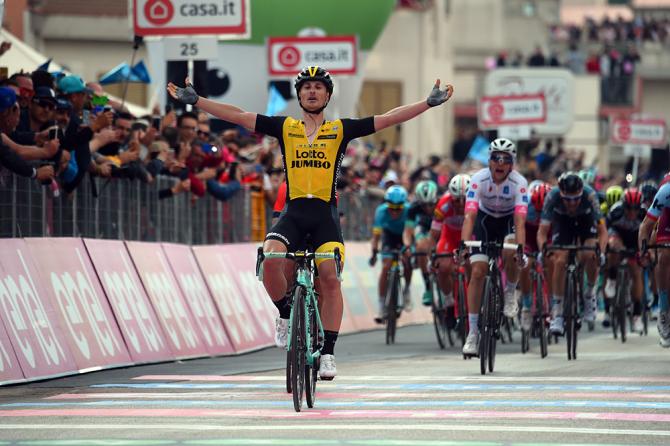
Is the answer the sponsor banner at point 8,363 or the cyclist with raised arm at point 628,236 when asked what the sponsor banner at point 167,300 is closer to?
the sponsor banner at point 8,363

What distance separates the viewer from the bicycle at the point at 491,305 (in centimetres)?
1712

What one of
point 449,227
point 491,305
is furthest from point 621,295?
point 491,305

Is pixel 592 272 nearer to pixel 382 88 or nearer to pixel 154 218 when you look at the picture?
pixel 154 218

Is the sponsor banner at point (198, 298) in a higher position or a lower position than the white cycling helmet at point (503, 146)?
lower

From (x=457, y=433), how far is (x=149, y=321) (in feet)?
23.5

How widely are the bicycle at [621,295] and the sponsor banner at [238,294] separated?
170 inches

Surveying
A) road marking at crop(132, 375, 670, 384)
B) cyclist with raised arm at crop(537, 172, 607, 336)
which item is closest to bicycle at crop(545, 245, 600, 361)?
cyclist with raised arm at crop(537, 172, 607, 336)

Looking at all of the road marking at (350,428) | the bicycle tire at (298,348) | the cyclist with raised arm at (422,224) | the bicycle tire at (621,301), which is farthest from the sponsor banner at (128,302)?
the bicycle tire at (621,301)

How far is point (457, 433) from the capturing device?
11258 mm

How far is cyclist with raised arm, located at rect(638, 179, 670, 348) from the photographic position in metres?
17.9

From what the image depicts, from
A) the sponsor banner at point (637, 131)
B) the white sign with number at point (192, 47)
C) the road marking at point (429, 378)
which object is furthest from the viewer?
the sponsor banner at point (637, 131)

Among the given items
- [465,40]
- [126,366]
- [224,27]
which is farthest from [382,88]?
[126,366]

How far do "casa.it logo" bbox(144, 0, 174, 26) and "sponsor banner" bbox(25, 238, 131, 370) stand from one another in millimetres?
4328

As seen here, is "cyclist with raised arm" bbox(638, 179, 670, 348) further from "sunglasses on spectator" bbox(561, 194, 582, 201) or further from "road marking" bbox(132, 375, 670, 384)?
"road marking" bbox(132, 375, 670, 384)
